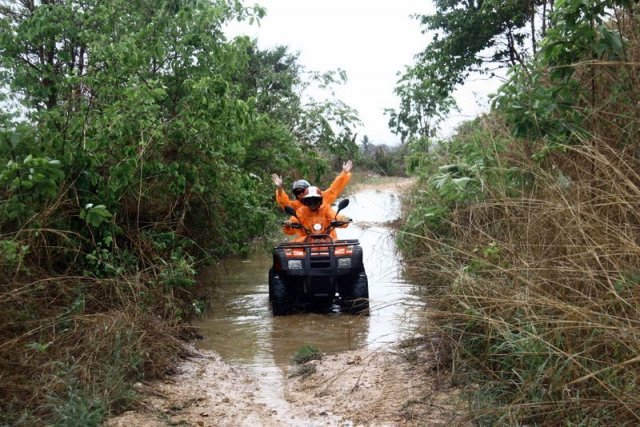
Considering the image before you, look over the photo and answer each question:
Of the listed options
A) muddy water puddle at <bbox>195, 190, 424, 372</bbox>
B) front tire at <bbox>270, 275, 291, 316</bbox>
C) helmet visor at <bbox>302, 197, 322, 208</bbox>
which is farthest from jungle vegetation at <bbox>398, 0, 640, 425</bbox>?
front tire at <bbox>270, 275, 291, 316</bbox>

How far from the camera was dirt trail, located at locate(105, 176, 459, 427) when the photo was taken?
16.6ft

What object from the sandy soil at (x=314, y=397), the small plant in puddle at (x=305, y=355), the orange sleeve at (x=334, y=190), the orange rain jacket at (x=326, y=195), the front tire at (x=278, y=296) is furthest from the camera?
→ the orange sleeve at (x=334, y=190)

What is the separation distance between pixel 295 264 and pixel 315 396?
327 centimetres

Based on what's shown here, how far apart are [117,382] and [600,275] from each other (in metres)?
3.41

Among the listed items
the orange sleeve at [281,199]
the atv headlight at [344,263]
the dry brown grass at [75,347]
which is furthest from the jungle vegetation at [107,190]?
Answer: the atv headlight at [344,263]

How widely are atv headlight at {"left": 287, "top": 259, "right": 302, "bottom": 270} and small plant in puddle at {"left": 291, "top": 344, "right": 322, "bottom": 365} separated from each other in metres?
1.74

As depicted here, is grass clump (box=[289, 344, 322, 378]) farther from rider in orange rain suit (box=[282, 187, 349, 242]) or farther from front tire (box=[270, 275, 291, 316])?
rider in orange rain suit (box=[282, 187, 349, 242])

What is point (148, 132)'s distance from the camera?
25.8ft

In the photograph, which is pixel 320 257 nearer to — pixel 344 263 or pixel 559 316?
pixel 344 263

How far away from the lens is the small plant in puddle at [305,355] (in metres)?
7.08

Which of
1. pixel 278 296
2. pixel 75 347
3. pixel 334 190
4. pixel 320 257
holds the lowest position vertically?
pixel 278 296

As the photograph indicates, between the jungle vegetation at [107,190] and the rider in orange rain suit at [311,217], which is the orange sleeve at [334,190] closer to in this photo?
the rider in orange rain suit at [311,217]

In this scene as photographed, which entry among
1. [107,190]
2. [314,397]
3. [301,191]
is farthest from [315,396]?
[301,191]

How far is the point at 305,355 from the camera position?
7.13 meters
